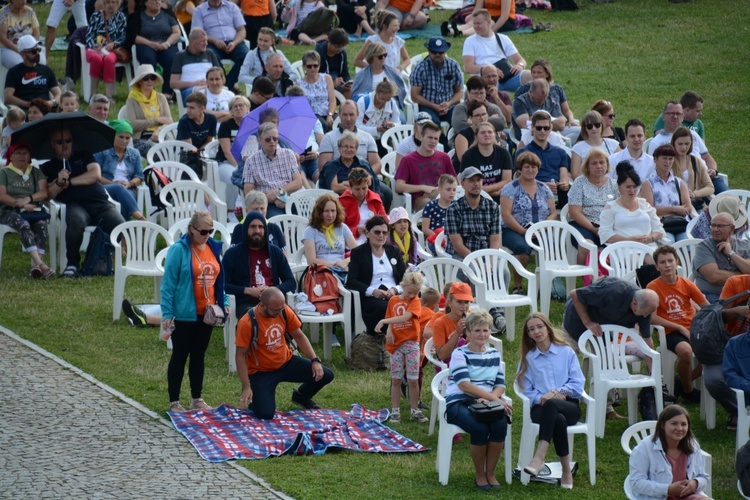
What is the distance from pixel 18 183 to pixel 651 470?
805 cm

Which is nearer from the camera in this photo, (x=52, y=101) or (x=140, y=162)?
(x=140, y=162)

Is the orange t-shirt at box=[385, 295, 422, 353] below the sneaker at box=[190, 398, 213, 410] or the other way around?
the other way around

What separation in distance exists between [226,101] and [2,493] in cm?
859

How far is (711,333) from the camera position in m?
10.3

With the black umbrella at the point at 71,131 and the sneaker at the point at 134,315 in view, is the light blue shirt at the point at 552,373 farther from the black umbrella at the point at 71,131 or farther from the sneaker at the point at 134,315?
the black umbrella at the point at 71,131

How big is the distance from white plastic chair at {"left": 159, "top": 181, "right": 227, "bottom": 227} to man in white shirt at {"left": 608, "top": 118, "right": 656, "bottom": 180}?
4237 mm

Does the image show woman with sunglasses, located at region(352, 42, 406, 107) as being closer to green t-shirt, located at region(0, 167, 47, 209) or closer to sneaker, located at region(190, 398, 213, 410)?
green t-shirt, located at region(0, 167, 47, 209)

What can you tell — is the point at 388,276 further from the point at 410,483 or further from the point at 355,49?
the point at 355,49

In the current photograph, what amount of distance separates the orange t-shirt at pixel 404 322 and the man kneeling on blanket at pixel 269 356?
1.97ft

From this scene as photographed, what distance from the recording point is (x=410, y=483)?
30.0ft

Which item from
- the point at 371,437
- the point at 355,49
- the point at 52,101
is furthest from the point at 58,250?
the point at 355,49

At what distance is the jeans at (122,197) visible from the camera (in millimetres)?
14234

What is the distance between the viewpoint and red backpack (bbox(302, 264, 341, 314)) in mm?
11797

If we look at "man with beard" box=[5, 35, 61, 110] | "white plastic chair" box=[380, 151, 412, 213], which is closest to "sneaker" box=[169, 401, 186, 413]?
"white plastic chair" box=[380, 151, 412, 213]
